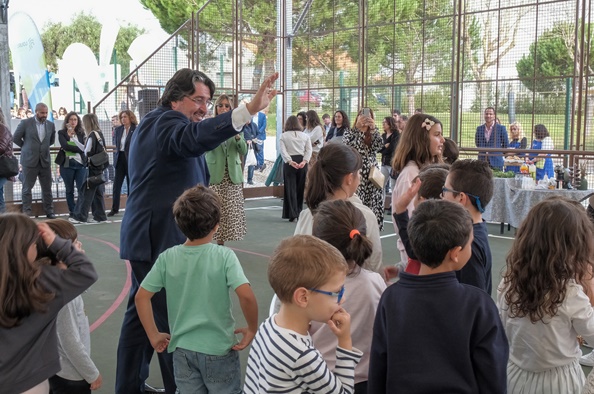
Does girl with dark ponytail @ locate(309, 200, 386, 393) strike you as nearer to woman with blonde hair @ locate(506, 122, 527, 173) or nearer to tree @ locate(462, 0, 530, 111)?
→ woman with blonde hair @ locate(506, 122, 527, 173)

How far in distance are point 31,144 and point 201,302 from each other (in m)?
8.97

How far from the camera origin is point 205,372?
122 inches

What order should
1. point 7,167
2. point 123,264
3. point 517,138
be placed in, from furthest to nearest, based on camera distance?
A: point 517,138 < point 123,264 < point 7,167

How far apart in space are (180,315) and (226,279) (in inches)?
10.6

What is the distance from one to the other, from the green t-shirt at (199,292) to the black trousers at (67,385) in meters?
0.46

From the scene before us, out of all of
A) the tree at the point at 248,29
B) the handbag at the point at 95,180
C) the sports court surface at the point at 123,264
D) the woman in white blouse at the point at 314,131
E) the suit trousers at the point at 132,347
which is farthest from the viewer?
the tree at the point at 248,29

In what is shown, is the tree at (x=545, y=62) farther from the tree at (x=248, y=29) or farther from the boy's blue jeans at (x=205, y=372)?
the boy's blue jeans at (x=205, y=372)

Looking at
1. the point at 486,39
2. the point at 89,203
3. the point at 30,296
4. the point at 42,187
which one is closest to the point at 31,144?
the point at 42,187

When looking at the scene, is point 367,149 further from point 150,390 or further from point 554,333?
point 554,333

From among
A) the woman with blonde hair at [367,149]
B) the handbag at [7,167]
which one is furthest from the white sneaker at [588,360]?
the handbag at [7,167]

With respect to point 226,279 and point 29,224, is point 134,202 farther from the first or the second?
point 29,224

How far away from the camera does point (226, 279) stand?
317cm

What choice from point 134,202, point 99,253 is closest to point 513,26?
point 99,253

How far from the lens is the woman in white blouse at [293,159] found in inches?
438
